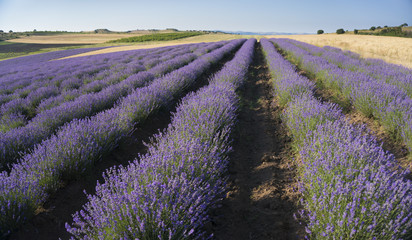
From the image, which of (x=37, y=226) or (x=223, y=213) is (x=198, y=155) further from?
(x=37, y=226)

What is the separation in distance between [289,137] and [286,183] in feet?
4.32

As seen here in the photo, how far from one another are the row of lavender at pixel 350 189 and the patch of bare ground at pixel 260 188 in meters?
0.21

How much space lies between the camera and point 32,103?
232 inches

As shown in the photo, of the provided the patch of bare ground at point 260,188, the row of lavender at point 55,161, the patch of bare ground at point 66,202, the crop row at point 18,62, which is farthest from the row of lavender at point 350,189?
the crop row at point 18,62

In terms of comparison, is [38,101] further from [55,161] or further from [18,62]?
[18,62]

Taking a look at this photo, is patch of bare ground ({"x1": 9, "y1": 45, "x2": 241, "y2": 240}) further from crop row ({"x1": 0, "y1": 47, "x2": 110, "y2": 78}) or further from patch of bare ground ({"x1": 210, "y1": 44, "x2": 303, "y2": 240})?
crop row ({"x1": 0, "y1": 47, "x2": 110, "y2": 78})

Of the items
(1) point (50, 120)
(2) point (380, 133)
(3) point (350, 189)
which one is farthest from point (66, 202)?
(2) point (380, 133)

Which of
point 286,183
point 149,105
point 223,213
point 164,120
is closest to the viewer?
point 223,213

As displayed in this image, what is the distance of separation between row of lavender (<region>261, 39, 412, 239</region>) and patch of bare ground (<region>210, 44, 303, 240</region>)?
0.69ft

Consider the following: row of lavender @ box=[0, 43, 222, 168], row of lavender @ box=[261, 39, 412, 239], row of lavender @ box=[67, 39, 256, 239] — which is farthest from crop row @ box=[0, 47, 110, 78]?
row of lavender @ box=[261, 39, 412, 239]

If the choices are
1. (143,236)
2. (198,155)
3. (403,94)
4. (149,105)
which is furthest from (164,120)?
(403,94)

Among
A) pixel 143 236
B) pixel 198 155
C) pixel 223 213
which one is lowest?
pixel 223 213

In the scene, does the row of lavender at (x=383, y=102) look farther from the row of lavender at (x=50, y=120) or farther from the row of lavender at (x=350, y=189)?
the row of lavender at (x=50, y=120)

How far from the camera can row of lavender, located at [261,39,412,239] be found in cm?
147
